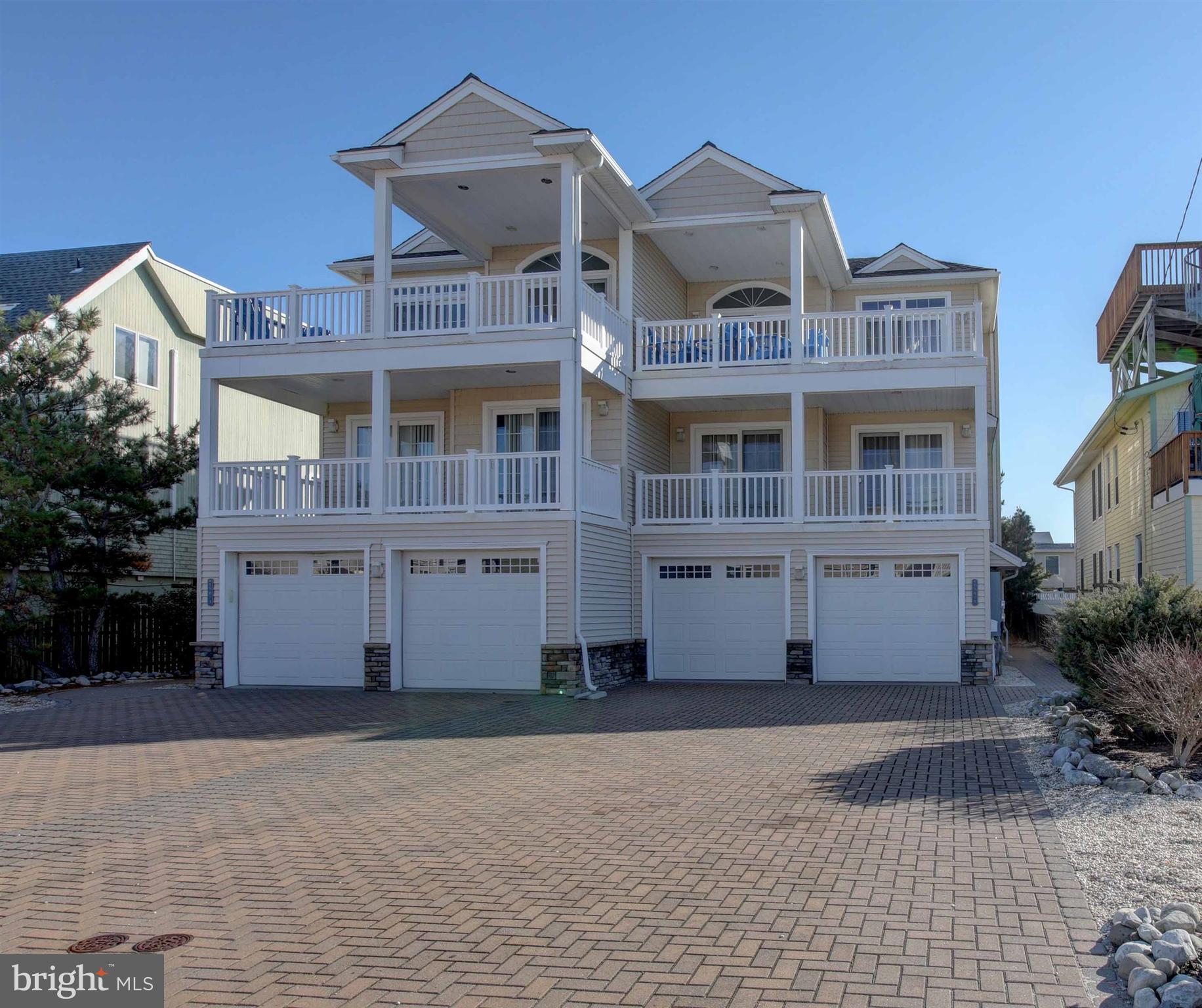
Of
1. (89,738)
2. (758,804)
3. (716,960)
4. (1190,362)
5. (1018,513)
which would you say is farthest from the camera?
(1018,513)

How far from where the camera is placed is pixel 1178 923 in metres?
5.45

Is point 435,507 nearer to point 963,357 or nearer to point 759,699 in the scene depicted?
point 759,699

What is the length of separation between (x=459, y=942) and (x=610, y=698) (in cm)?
1169

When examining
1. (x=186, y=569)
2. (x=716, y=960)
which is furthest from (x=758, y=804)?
(x=186, y=569)

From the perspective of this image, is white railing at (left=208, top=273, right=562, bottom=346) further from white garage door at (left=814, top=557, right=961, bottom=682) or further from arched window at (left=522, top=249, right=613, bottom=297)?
white garage door at (left=814, top=557, right=961, bottom=682)

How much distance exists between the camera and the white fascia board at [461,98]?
18.4m

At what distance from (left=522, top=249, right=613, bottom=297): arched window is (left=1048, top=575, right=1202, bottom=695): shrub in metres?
11.6

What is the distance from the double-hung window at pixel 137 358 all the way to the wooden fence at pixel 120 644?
236 inches

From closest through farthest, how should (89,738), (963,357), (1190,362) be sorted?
1. (89,738)
2. (963,357)
3. (1190,362)

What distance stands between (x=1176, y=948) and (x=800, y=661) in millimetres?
15010

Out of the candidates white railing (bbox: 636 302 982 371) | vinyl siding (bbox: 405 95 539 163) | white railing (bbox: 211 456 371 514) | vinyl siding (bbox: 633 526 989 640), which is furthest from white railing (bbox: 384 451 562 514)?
vinyl siding (bbox: 405 95 539 163)

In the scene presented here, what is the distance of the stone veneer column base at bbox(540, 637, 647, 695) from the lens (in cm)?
1770

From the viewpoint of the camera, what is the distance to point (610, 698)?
17.4m

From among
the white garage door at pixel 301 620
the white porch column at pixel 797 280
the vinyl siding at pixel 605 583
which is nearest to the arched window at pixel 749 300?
the white porch column at pixel 797 280
